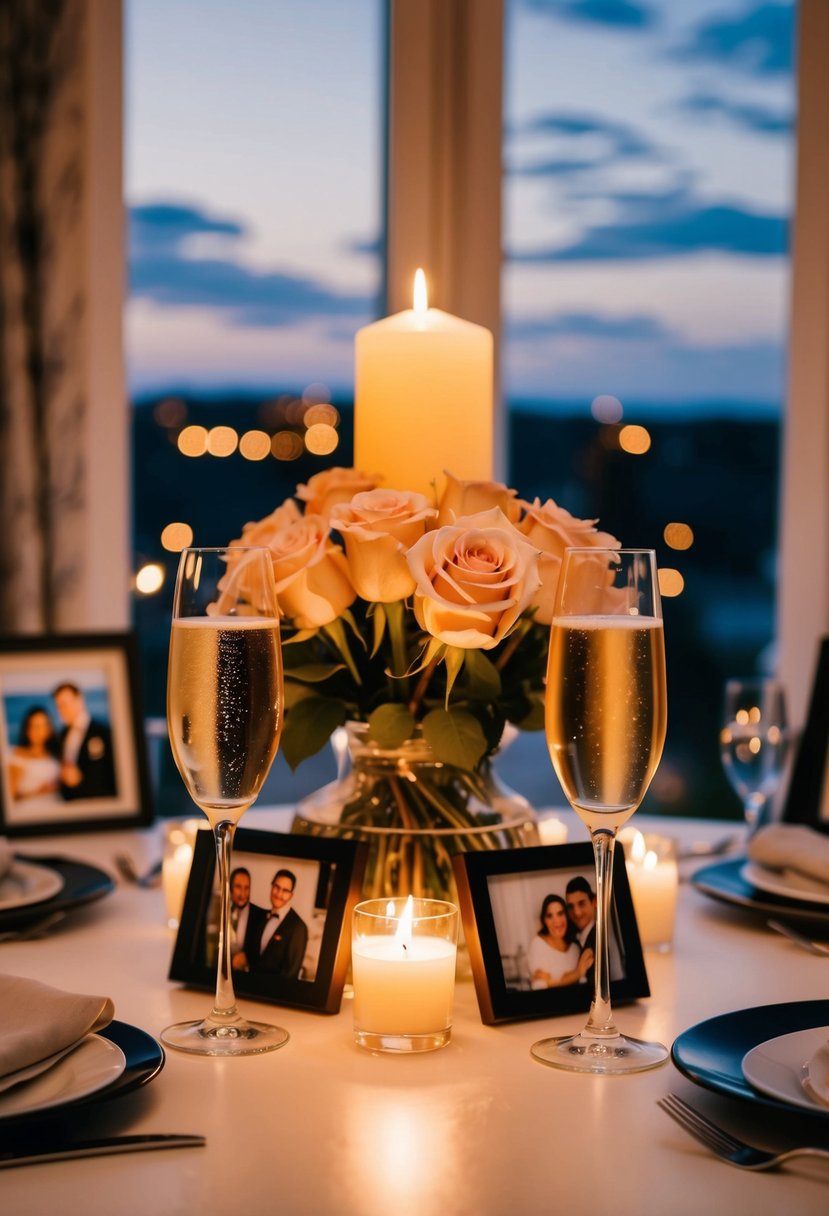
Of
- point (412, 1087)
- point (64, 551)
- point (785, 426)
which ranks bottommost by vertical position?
point (412, 1087)

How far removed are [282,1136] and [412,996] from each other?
0.54 ft

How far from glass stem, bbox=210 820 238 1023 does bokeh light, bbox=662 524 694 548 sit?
85.3 inches

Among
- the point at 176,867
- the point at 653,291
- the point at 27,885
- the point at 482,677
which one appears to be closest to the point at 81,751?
the point at 27,885

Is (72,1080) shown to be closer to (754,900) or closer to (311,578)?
(311,578)

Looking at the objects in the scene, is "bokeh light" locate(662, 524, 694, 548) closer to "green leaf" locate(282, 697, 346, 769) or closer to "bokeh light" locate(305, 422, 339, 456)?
"bokeh light" locate(305, 422, 339, 456)

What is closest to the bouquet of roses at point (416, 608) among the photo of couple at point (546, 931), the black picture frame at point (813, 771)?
the photo of couple at point (546, 931)

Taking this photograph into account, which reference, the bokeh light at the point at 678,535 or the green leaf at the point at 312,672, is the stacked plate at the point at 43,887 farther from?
the bokeh light at the point at 678,535

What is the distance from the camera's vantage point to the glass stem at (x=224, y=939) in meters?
0.89

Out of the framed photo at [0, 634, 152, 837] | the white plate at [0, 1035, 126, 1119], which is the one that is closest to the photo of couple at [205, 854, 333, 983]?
the white plate at [0, 1035, 126, 1119]

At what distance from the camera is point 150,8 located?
2.88 metres

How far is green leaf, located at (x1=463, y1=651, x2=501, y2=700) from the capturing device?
104cm

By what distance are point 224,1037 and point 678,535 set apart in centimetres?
222

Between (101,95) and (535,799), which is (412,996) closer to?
(535,799)

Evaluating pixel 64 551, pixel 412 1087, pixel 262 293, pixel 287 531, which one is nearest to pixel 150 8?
pixel 262 293
